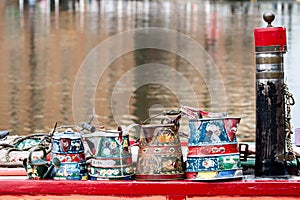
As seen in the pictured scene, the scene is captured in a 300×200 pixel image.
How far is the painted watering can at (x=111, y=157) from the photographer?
5289 mm

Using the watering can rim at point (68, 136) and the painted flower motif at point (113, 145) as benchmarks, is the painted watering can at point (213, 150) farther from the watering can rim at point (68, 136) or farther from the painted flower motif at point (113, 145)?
the watering can rim at point (68, 136)

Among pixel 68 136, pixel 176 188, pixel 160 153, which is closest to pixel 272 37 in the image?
pixel 160 153

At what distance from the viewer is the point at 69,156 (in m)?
5.33

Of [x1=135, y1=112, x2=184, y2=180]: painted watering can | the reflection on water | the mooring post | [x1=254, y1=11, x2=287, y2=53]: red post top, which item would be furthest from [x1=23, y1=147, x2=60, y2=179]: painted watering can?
[x1=254, y1=11, x2=287, y2=53]: red post top

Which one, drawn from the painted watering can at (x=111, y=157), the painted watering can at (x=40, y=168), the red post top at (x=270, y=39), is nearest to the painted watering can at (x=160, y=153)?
the painted watering can at (x=111, y=157)

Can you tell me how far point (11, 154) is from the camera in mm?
5879

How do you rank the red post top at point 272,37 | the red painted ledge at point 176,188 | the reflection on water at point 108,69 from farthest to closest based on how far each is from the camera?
the reflection on water at point 108,69
the red post top at point 272,37
the red painted ledge at point 176,188

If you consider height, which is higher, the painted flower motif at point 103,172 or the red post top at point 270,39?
the red post top at point 270,39

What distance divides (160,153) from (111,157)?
0.93 ft

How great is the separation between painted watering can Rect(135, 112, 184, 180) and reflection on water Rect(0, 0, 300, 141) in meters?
0.73

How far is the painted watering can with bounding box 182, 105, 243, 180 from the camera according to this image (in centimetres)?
520

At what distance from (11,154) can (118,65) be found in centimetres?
1763

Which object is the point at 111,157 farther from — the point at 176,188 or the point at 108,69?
the point at 108,69

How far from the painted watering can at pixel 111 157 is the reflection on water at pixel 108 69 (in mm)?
774
